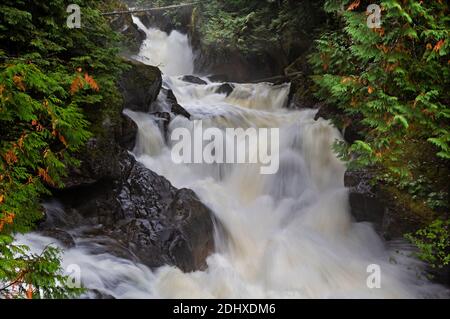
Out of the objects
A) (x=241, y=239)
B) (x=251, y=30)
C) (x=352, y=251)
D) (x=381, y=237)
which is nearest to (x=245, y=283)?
(x=241, y=239)

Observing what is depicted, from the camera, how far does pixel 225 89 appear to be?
14.1m

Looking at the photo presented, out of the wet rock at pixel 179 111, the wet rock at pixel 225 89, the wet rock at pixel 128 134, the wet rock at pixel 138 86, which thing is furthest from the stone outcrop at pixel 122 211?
the wet rock at pixel 225 89

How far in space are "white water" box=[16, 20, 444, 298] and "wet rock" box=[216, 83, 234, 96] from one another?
234cm

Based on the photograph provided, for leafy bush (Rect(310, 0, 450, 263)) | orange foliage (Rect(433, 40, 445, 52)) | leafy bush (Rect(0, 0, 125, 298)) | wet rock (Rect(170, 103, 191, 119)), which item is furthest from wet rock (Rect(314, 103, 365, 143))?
leafy bush (Rect(0, 0, 125, 298))

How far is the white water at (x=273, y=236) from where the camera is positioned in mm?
5496

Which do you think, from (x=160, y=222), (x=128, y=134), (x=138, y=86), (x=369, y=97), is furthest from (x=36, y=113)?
(x=369, y=97)

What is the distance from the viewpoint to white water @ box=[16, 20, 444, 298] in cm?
550

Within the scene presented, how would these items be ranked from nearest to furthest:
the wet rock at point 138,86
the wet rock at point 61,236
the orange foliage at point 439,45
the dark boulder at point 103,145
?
1. the wet rock at point 61,236
2. the orange foliage at point 439,45
3. the dark boulder at point 103,145
4. the wet rock at point 138,86

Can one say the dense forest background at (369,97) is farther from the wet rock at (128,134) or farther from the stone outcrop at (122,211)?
the wet rock at (128,134)

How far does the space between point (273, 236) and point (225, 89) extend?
795 cm

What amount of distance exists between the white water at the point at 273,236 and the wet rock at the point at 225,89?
234cm

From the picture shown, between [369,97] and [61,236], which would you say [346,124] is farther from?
[61,236]

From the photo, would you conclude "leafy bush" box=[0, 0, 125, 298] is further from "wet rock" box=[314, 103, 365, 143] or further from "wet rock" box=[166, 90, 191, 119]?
"wet rock" box=[314, 103, 365, 143]

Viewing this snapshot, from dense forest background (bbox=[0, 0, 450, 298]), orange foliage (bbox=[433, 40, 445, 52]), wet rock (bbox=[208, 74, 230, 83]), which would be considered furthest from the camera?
wet rock (bbox=[208, 74, 230, 83])
